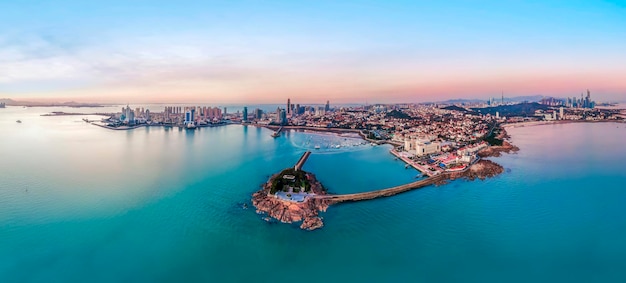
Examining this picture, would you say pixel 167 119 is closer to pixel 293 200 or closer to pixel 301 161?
pixel 301 161

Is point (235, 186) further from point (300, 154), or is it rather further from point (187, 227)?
point (300, 154)

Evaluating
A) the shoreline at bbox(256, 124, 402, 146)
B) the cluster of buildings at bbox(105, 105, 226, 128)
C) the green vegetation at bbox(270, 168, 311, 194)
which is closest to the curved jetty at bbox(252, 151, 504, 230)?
the green vegetation at bbox(270, 168, 311, 194)

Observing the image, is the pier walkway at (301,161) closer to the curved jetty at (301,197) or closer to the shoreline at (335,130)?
the curved jetty at (301,197)

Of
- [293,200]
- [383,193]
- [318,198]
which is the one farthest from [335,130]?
[293,200]

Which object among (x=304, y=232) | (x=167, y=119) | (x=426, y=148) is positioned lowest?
(x=304, y=232)

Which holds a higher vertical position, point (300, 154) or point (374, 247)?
point (300, 154)

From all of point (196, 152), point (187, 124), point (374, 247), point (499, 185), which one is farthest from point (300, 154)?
point (187, 124)

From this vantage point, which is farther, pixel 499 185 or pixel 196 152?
pixel 196 152
